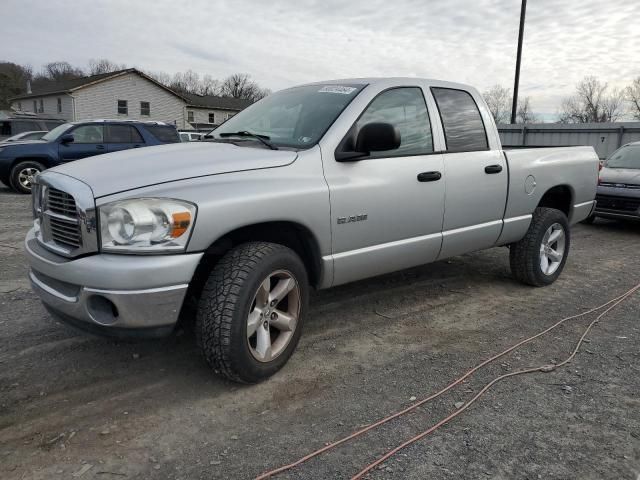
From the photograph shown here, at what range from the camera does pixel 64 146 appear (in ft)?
38.9

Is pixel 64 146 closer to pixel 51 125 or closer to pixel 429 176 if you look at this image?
pixel 51 125

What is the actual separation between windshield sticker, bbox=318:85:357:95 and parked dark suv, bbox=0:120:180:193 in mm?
8872

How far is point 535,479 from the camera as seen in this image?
2.33 m

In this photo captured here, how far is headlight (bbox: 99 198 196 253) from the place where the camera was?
260cm

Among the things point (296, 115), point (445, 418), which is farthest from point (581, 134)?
point (445, 418)

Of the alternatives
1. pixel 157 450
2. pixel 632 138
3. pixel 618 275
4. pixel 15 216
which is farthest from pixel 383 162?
pixel 632 138

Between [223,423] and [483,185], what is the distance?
2891mm

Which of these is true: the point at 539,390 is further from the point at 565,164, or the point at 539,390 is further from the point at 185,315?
the point at 565,164

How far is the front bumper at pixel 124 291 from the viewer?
256 cm

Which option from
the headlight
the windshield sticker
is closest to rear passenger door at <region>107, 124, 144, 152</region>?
the windshield sticker

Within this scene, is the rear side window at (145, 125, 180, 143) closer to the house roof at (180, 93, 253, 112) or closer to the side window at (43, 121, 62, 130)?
the side window at (43, 121, 62, 130)

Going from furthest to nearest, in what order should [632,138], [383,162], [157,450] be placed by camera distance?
[632,138] < [383,162] < [157,450]

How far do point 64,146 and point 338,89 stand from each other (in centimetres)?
1006

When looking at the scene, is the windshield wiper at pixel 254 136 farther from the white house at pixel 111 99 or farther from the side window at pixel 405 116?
the white house at pixel 111 99
